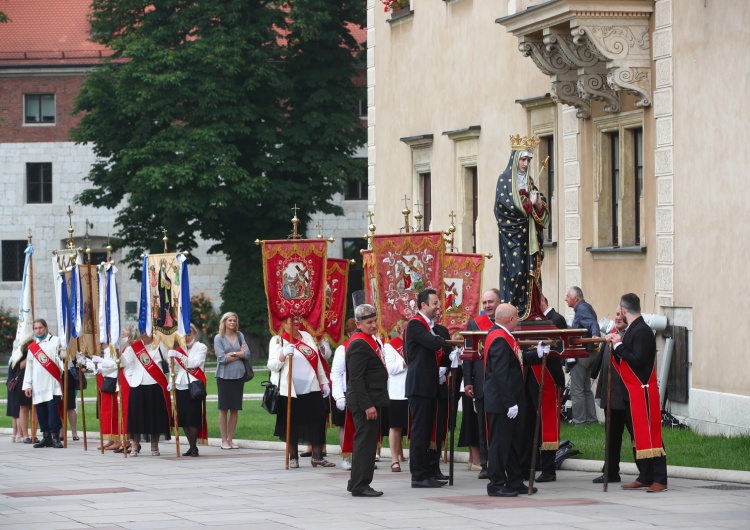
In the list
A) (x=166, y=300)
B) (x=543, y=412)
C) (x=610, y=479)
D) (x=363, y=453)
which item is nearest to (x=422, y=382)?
(x=543, y=412)

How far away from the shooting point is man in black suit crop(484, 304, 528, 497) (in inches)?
605

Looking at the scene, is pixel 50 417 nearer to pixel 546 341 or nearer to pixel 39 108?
pixel 546 341

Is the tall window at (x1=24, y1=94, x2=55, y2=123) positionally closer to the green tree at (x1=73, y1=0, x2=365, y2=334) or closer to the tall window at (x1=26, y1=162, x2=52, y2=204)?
the tall window at (x1=26, y1=162, x2=52, y2=204)

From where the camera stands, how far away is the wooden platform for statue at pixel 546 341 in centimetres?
1591

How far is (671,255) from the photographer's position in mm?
21109

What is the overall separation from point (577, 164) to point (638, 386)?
843cm

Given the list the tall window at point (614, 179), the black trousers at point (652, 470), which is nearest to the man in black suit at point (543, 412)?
the black trousers at point (652, 470)

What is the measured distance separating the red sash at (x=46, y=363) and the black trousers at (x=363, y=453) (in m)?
9.18

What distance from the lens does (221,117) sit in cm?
4600

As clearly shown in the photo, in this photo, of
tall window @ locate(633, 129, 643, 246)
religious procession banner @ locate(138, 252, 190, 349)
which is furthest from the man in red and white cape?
tall window @ locate(633, 129, 643, 246)

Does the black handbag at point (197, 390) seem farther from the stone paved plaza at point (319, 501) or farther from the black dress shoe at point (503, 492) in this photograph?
the black dress shoe at point (503, 492)

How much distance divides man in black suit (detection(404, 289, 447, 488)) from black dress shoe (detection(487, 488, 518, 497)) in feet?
3.55

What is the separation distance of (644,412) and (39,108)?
1881 inches

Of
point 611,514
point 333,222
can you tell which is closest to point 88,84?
point 333,222
